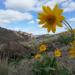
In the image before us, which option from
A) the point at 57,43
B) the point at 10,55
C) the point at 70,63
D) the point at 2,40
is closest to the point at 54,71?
the point at 70,63

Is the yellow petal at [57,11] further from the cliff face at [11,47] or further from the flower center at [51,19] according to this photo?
the cliff face at [11,47]

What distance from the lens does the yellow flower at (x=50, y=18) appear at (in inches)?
92.3

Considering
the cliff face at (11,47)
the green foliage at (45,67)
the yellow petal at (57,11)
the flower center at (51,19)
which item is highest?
the cliff face at (11,47)

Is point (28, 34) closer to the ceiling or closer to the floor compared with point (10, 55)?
closer to the ceiling

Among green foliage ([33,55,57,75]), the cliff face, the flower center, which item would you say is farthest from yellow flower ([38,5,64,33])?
the cliff face

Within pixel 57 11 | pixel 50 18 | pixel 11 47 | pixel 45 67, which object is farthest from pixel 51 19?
pixel 11 47

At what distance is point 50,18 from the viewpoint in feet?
8.09

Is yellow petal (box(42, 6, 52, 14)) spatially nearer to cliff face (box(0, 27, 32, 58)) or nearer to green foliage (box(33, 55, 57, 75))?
green foliage (box(33, 55, 57, 75))

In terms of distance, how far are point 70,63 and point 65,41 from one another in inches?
187

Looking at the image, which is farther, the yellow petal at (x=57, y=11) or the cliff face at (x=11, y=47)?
the cliff face at (x=11, y=47)

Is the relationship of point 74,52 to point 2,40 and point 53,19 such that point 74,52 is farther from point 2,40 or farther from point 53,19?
point 2,40

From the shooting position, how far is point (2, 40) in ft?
31.5

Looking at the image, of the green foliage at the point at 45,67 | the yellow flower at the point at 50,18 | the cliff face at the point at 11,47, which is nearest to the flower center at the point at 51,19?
the yellow flower at the point at 50,18

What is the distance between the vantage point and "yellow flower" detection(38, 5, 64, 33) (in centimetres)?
234
